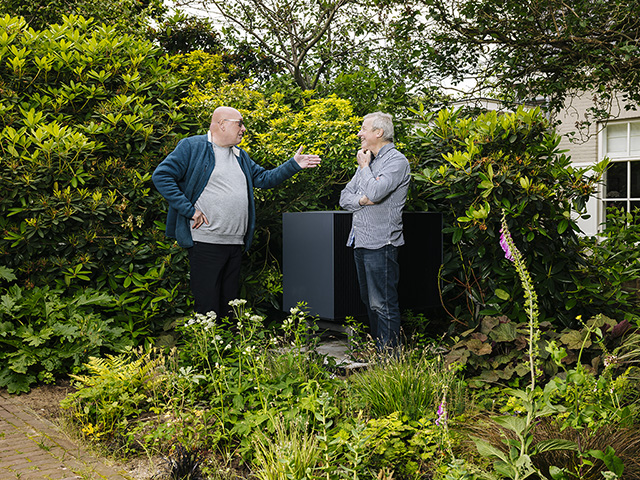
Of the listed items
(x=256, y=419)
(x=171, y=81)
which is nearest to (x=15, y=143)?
(x=171, y=81)

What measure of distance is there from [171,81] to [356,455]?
13.9ft

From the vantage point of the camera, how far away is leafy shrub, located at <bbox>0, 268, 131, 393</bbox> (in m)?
4.34

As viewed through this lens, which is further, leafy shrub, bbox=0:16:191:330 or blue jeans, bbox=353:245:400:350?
leafy shrub, bbox=0:16:191:330

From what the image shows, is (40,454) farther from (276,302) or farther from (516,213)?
(516,213)

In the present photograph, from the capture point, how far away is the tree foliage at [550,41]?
242 inches

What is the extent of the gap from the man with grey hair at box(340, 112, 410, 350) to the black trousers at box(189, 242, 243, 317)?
97 centimetres

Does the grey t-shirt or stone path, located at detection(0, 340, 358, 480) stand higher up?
the grey t-shirt

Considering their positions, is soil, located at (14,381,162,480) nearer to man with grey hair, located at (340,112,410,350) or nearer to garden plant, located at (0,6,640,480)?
garden plant, located at (0,6,640,480)

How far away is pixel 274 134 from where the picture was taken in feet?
18.8

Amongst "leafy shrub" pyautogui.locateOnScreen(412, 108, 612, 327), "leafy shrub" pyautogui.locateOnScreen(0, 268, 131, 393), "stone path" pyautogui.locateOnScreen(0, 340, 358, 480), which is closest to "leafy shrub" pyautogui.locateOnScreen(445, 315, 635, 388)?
"leafy shrub" pyautogui.locateOnScreen(412, 108, 612, 327)

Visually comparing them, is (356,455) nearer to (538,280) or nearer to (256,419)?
(256,419)

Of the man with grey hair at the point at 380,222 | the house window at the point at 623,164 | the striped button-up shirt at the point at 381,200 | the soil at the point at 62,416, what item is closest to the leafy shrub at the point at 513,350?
the man with grey hair at the point at 380,222

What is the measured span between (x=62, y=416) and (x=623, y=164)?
401 inches

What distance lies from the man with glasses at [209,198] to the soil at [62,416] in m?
1.14
